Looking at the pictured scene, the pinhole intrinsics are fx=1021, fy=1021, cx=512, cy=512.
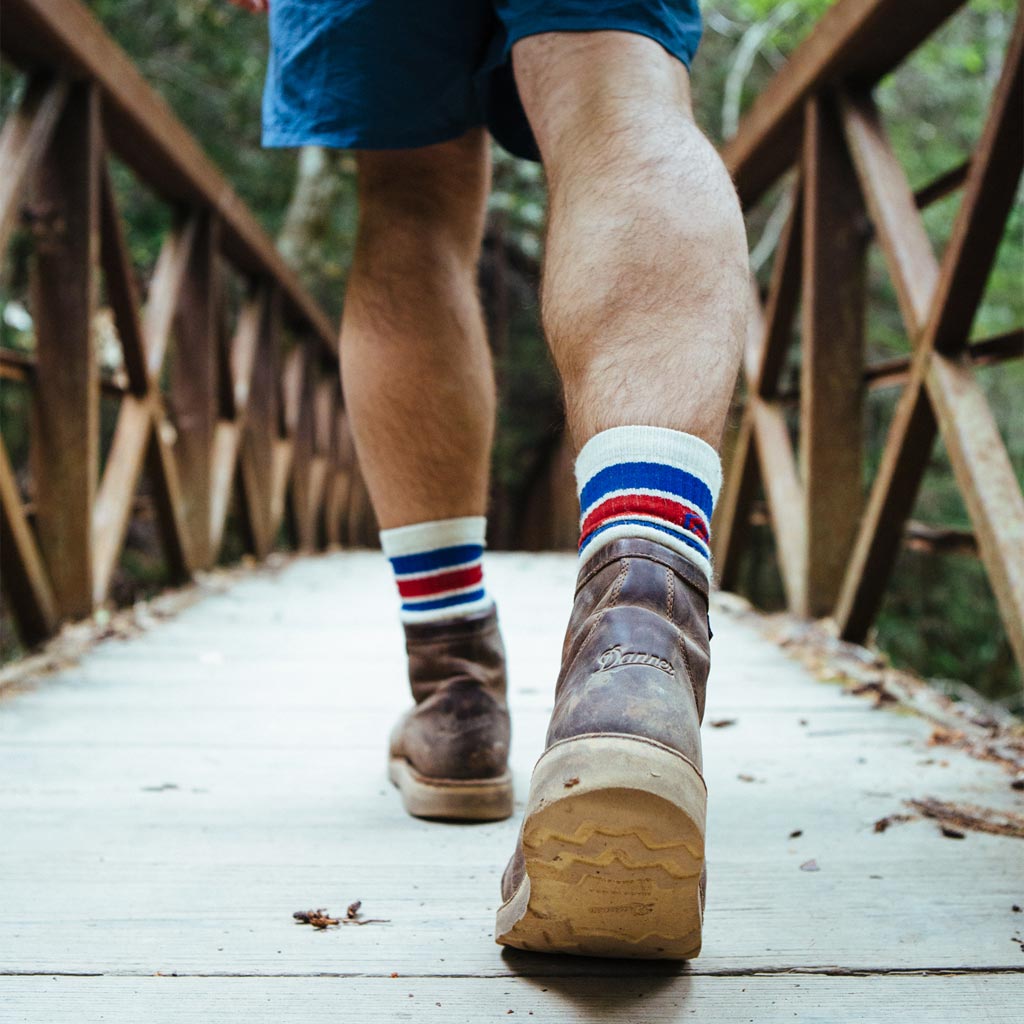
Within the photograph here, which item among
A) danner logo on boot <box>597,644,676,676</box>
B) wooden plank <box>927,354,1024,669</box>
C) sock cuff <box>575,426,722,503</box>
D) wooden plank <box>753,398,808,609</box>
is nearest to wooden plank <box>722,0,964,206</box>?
wooden plank <box>927,354,1024,669</box>

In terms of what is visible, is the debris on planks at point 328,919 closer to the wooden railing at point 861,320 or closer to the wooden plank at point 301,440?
the wooden railing at point 861,320

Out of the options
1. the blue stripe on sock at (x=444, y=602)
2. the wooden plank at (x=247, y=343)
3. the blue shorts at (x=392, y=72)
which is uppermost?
the blue shorts at (x=392, y=72)

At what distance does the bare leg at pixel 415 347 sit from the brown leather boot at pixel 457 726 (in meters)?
0.12

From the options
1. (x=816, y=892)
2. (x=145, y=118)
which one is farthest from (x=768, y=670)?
(x=145, y=118)

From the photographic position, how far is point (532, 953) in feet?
2.15

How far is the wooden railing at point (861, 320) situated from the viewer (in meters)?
1.38

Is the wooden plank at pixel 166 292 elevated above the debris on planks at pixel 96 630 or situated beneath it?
elevated above

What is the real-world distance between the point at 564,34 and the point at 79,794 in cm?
81

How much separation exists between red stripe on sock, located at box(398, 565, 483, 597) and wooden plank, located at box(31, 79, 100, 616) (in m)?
1.06

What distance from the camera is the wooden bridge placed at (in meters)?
0.64

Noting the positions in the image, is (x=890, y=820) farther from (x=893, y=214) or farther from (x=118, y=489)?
(x=118, y=489)

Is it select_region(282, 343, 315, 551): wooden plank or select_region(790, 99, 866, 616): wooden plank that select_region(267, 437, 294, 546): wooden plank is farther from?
select_region(790, 99, 866, 616): wooden plank

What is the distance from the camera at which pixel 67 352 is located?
71.5 inches

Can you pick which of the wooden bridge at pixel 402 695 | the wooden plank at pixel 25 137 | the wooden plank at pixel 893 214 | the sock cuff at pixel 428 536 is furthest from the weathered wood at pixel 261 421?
the sock cuff at pixel 428 536
